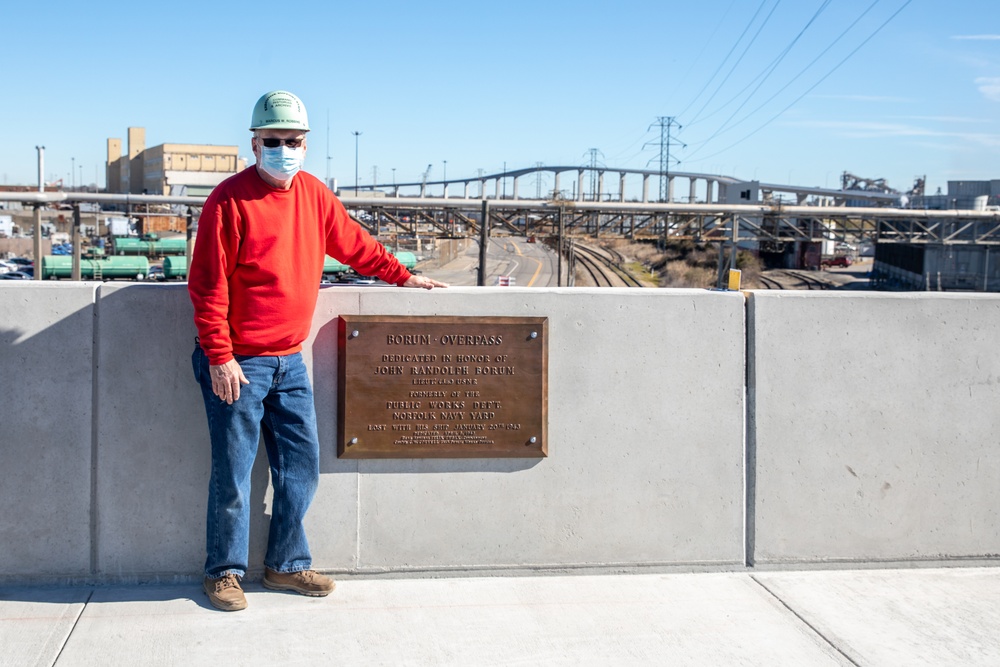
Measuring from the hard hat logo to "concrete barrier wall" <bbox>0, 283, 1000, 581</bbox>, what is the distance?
84 centimetres

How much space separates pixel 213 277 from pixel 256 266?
19 cm

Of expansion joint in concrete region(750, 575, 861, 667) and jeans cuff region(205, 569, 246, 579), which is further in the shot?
jeans cuff region(205, 569, 246, 579)

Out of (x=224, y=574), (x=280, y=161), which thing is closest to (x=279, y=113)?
(x=280, y=161)

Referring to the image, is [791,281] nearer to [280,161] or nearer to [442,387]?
[442,387]

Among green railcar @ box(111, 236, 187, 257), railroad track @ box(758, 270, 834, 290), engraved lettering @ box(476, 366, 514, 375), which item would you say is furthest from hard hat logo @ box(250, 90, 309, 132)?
green railcar @ box(111, 236, 187, 257)

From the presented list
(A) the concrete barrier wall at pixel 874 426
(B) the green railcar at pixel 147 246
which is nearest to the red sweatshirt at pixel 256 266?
(A) the concrete barrier wall at pixel 874 426

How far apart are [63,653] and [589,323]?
8.95 ft

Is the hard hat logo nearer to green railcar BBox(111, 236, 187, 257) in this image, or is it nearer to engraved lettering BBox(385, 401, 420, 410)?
engraved lettering BBox(385, 401, 420, 410)

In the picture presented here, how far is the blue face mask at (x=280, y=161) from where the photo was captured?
434 centimetres

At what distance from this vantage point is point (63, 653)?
4.00m

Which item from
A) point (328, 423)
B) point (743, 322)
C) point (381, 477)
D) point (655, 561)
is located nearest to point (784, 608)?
point (655, 561)

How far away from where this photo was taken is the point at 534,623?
14.6ft

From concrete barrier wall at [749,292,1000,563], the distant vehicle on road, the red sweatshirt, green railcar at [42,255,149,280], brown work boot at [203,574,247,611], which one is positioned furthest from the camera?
the distant vehicle on road

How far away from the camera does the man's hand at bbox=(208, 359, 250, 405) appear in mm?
4215
